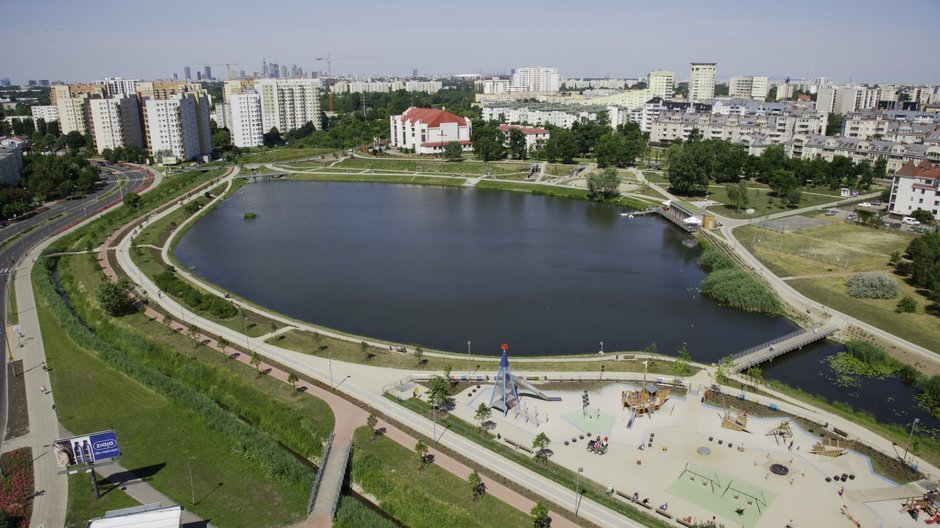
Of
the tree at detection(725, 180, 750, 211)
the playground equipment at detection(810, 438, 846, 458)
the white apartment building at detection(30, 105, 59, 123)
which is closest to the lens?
the playground equipment at detection(810, 438, 846, 458)

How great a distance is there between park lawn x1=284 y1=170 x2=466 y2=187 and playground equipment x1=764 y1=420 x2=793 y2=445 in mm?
45151

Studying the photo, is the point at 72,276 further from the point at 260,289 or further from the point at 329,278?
the point at 329,278

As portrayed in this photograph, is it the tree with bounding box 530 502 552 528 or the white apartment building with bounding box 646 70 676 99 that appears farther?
the white apartment building with bounding box 646 70 676 99

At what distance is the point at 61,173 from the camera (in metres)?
52.6

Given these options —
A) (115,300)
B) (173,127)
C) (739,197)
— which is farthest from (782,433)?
(173,127)

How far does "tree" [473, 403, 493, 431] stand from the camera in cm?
1766

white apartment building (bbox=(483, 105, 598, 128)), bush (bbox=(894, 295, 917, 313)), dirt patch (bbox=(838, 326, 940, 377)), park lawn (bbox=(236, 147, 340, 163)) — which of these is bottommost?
dirt patch (bbox=(838, 326, 940, 377))

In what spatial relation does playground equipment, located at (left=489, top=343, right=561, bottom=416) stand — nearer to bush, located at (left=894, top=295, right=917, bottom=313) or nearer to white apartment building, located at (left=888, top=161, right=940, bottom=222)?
bush, located at (left=894, top=295, right=917, bottom=313)

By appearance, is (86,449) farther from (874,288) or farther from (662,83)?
(662,83)

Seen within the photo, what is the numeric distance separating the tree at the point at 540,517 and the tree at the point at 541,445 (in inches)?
90.0

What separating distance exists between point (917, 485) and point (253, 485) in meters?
16.4

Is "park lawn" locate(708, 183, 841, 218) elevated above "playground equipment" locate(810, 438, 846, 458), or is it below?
above

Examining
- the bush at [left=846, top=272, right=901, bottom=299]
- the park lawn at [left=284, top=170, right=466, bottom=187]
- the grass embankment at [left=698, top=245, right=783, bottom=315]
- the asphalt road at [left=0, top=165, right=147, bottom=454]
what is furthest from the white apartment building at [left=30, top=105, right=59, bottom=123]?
the bush at [left=846, top=272, right=901, bottom=299]

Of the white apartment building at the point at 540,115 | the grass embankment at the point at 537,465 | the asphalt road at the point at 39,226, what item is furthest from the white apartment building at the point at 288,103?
the grass embankment at the point at 537,465
